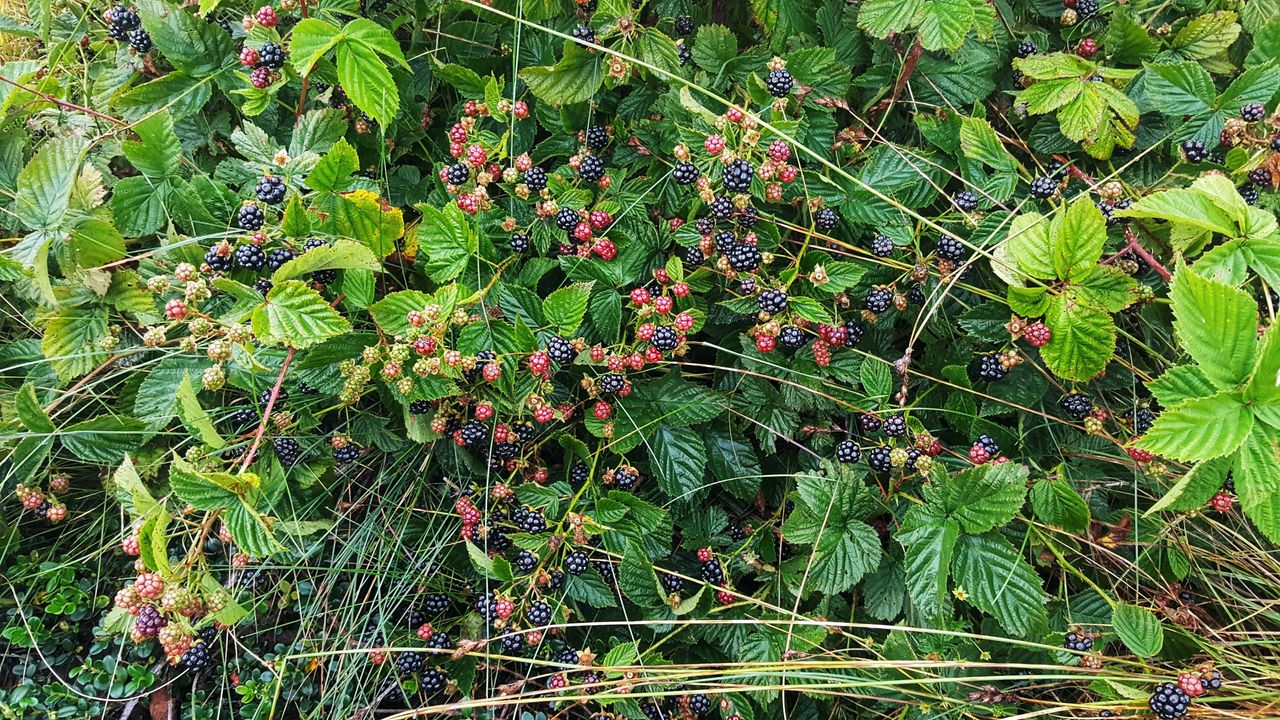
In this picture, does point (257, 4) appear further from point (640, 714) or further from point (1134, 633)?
point (1134, 633)

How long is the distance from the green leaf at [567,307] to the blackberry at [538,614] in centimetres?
65

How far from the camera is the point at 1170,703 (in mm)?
1664

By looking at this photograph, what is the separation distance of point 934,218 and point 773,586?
1.08m

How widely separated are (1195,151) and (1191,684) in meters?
1.31

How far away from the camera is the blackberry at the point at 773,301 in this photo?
1.88 metres

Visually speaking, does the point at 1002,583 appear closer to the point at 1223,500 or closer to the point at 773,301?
the point at 1223,500

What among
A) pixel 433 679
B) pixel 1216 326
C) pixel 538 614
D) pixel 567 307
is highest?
pixel 1216 326

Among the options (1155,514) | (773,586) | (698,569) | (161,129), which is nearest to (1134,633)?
(1155,514)

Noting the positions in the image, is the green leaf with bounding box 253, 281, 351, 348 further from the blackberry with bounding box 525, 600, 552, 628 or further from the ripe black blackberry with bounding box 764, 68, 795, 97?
the ripe black blackberry with bounding box 764, 68, 795, 97

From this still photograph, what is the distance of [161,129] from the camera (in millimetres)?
2027

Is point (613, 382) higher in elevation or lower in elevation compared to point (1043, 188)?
lower

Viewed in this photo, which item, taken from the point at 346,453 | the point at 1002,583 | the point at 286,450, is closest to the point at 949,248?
the point at 1002,583

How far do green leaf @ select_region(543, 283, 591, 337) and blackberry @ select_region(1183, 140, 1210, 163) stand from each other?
1602mm

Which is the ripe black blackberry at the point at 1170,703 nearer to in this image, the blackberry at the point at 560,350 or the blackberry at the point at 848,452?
the blackberry at the point at 848,452
